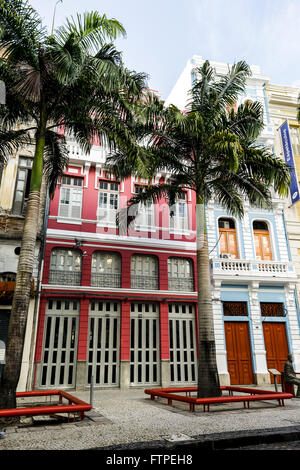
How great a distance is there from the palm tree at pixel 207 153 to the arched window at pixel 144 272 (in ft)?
14.7

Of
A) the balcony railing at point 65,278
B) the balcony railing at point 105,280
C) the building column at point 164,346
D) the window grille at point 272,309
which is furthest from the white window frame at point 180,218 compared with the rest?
the window grille at point 272,309

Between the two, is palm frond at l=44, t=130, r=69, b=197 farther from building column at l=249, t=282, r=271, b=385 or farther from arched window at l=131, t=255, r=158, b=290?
building column at l=249, t=282, r=271, b=385

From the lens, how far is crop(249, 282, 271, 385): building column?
643 inches

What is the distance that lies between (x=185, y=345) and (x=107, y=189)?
8.90 meters

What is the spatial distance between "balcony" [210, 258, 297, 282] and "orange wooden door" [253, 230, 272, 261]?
3.39ft

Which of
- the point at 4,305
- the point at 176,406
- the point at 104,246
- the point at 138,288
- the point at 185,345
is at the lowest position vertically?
the point at 176,406

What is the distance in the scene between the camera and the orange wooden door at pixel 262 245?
62.8 feet

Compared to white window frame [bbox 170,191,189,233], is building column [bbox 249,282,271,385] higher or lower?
lower

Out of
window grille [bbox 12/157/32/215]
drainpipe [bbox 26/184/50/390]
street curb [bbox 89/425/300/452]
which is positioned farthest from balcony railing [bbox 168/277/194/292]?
street curb [bbox 89/425/300/452]

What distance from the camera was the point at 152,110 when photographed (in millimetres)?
11703

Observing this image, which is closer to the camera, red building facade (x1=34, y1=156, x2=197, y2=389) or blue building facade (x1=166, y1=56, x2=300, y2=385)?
red building facade (x1=34, y1=156, x2=197, y2=389)

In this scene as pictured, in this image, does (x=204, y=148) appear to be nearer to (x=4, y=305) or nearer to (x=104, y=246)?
(x=104, y=246)

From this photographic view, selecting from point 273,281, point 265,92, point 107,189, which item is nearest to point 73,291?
point 107,189

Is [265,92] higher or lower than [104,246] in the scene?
higher
